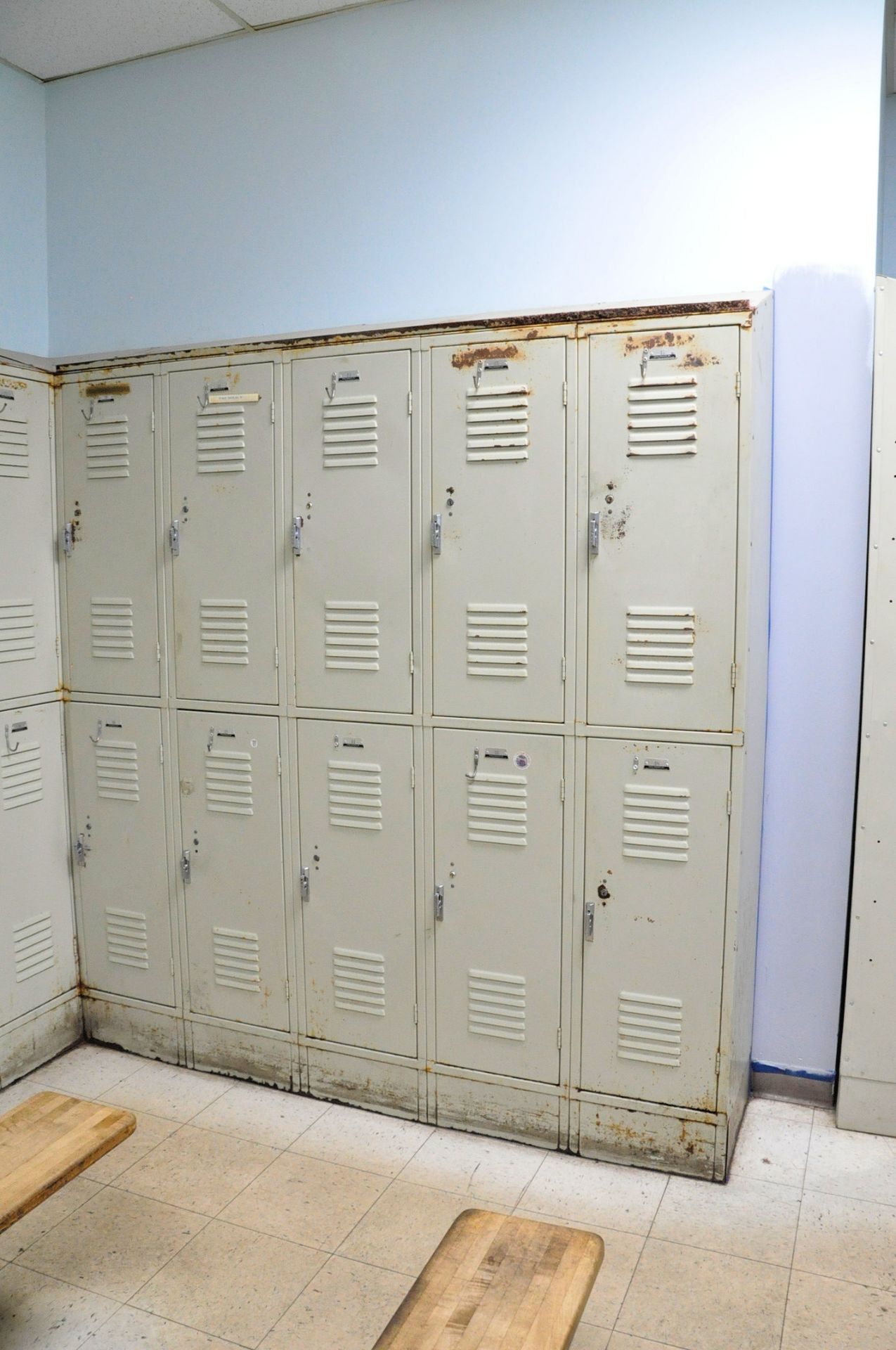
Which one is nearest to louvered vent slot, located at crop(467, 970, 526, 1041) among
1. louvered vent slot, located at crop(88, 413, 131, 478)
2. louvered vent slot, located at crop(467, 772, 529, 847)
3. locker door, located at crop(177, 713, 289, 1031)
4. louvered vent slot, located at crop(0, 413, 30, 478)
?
louvered vent slot, located at crop(467, 772, 529, 847)

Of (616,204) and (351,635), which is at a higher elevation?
(616,204)

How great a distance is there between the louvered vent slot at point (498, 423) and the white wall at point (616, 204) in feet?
1.86

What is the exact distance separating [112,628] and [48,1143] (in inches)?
71.9

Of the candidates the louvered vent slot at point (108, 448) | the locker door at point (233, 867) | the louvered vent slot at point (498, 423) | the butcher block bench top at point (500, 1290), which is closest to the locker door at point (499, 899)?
the locker door at point (233, 867)

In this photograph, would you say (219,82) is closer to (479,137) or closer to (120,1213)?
(479,137)

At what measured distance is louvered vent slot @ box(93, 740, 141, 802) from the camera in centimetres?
377

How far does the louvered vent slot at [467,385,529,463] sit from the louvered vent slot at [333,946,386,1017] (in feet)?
5.44

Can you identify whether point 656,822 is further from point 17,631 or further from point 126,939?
point 17,631

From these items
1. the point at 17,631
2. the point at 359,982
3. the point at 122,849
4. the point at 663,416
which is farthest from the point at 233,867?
the point at 663,416

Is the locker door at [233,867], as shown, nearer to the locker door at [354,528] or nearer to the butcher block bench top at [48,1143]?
the locker door at [354,528]

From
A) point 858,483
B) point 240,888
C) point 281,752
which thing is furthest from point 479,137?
point 240,888

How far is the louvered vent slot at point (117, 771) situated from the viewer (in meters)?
3.77

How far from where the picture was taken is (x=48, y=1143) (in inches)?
97.3

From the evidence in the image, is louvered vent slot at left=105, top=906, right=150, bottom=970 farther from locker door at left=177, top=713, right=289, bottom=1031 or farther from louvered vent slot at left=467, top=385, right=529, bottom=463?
louvered vent slot at left=467, top=385, right=529, bottom=463
